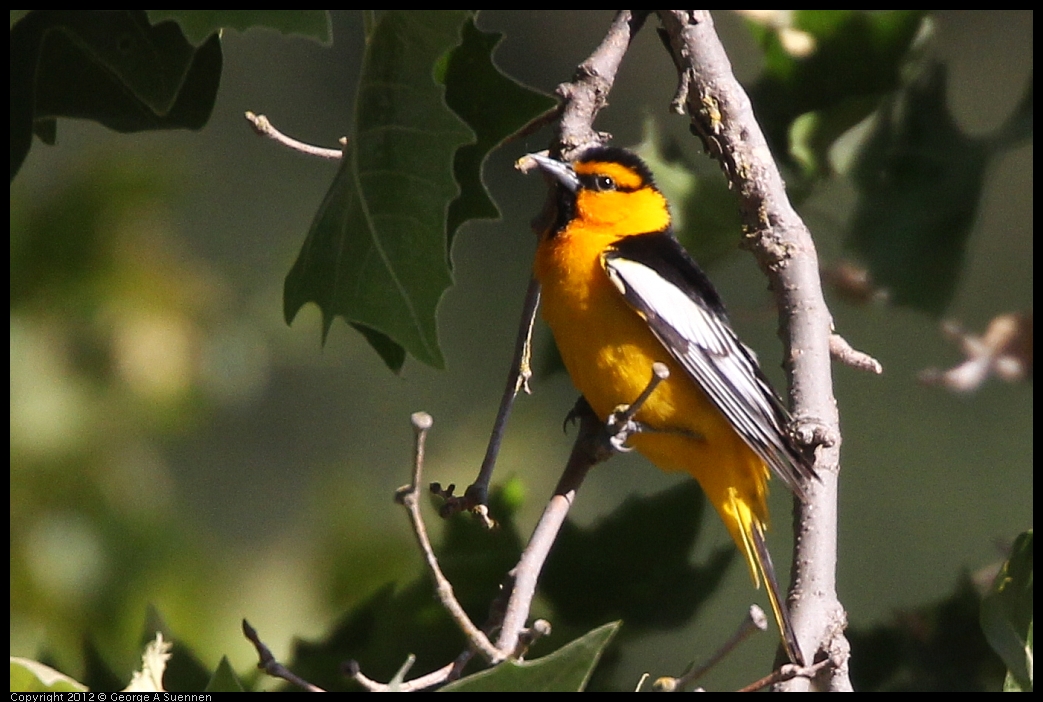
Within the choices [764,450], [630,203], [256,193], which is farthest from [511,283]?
[764,450]

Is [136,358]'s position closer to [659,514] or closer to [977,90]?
[659,514]

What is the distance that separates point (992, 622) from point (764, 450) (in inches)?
19.4

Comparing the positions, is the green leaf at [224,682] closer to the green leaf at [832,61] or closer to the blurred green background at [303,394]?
the blurred green background at [303,394]

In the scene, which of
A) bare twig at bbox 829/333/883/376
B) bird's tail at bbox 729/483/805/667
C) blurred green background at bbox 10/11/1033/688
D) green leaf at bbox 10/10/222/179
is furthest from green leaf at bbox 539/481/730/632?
green leaf at bbox 10/10/222/179

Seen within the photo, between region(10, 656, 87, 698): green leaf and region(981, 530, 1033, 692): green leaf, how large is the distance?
4.01 feet

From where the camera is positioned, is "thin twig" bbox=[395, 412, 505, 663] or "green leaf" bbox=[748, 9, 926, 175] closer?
"thin twig" bbox=[395, 412, 505, 663]

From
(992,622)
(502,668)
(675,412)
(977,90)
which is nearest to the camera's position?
(502,668)

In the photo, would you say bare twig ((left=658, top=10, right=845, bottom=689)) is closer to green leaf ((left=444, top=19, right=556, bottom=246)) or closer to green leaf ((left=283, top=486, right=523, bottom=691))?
green leaf ((left=444, top=19, right=556, bottom=246))

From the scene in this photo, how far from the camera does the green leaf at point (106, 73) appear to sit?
4.86 feet

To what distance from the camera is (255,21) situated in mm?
1294

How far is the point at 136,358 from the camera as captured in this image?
8.45 ft

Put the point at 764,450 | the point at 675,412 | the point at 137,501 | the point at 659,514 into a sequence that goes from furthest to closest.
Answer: the point at 137,501 → the point at 675,412 → the point at 764,450 → the point at 659,514

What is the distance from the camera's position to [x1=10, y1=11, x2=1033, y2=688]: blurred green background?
2.24 meters

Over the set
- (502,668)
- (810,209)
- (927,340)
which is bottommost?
(927,340)
